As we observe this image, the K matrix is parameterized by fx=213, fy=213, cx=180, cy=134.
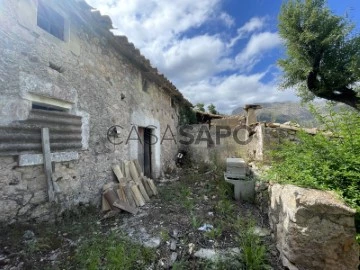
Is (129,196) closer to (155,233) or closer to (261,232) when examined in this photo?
(155,233)

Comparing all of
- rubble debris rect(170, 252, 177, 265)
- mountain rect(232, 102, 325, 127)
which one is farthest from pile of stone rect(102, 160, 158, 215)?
mountain rect(232, 102, 325, 127)

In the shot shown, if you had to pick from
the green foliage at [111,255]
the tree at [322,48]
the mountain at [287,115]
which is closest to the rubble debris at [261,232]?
the green foliage at [111,255]

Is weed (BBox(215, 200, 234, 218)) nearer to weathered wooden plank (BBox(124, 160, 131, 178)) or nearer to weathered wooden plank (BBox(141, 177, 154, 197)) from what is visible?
weathered wooden plank (BBox(141, 177, 154, 197))

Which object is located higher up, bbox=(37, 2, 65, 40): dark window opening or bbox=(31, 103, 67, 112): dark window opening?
bbox=(37, 2, 65, 40): dark window opening

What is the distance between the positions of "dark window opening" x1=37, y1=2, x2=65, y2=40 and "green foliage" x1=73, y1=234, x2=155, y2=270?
346cm

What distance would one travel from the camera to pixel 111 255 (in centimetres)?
251

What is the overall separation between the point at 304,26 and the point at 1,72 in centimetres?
923

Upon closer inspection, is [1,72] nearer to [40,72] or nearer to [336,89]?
[40,72]

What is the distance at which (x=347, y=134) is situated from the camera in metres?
2.84

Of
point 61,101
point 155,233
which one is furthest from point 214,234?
point 61,101

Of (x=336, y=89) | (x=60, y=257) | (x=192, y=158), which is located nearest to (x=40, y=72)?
(x=60, y=257)

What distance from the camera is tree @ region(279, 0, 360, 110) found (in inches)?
301

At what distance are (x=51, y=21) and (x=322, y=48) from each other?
8546 mm

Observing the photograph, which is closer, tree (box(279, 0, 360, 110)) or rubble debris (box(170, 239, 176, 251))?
rubble debris (box(170, 239, 176, 251))
